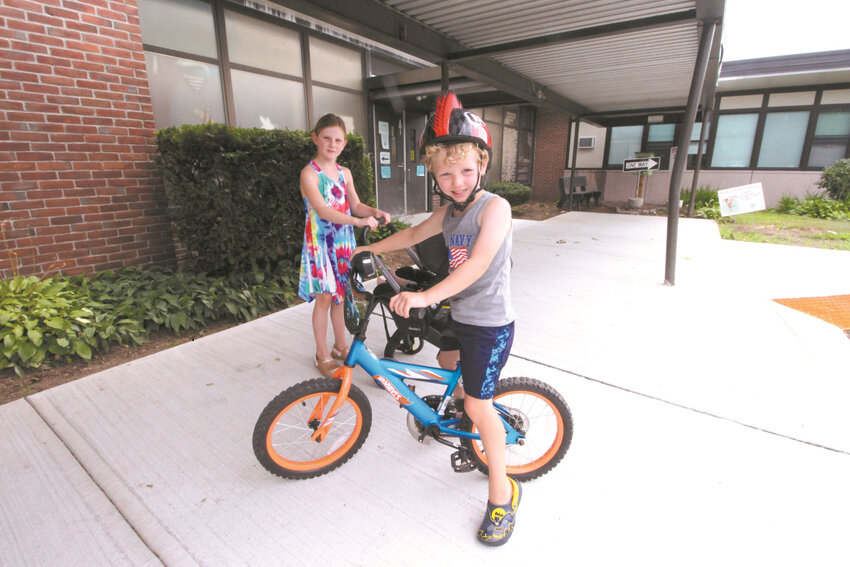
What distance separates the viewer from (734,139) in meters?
12.8

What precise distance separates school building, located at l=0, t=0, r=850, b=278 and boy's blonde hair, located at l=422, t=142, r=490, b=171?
2905mm

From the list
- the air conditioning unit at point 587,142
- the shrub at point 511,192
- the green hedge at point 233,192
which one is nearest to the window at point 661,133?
the air conditioning unit at point 587,142

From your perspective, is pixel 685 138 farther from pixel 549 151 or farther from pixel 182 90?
pixel 549 151

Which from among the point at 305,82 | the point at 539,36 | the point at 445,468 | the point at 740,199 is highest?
the point at 539,36

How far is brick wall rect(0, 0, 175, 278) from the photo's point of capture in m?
3.46

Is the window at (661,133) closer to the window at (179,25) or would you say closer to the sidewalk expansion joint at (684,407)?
the window at (179,25)

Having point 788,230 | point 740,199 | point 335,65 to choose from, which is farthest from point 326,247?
point 788,230

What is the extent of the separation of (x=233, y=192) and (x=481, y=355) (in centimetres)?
337

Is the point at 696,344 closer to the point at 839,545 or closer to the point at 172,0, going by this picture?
→ the point at 839,545

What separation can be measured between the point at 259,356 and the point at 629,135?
15.0 meters

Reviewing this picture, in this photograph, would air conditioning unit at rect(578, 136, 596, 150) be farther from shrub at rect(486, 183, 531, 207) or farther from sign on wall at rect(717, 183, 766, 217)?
sign on wall at rect(717, 183, 766, 217)

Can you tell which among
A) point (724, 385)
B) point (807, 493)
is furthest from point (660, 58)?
point (807, 493)

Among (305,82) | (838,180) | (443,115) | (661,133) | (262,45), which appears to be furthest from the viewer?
(661,133)

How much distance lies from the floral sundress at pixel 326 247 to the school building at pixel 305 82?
2.03 metres
